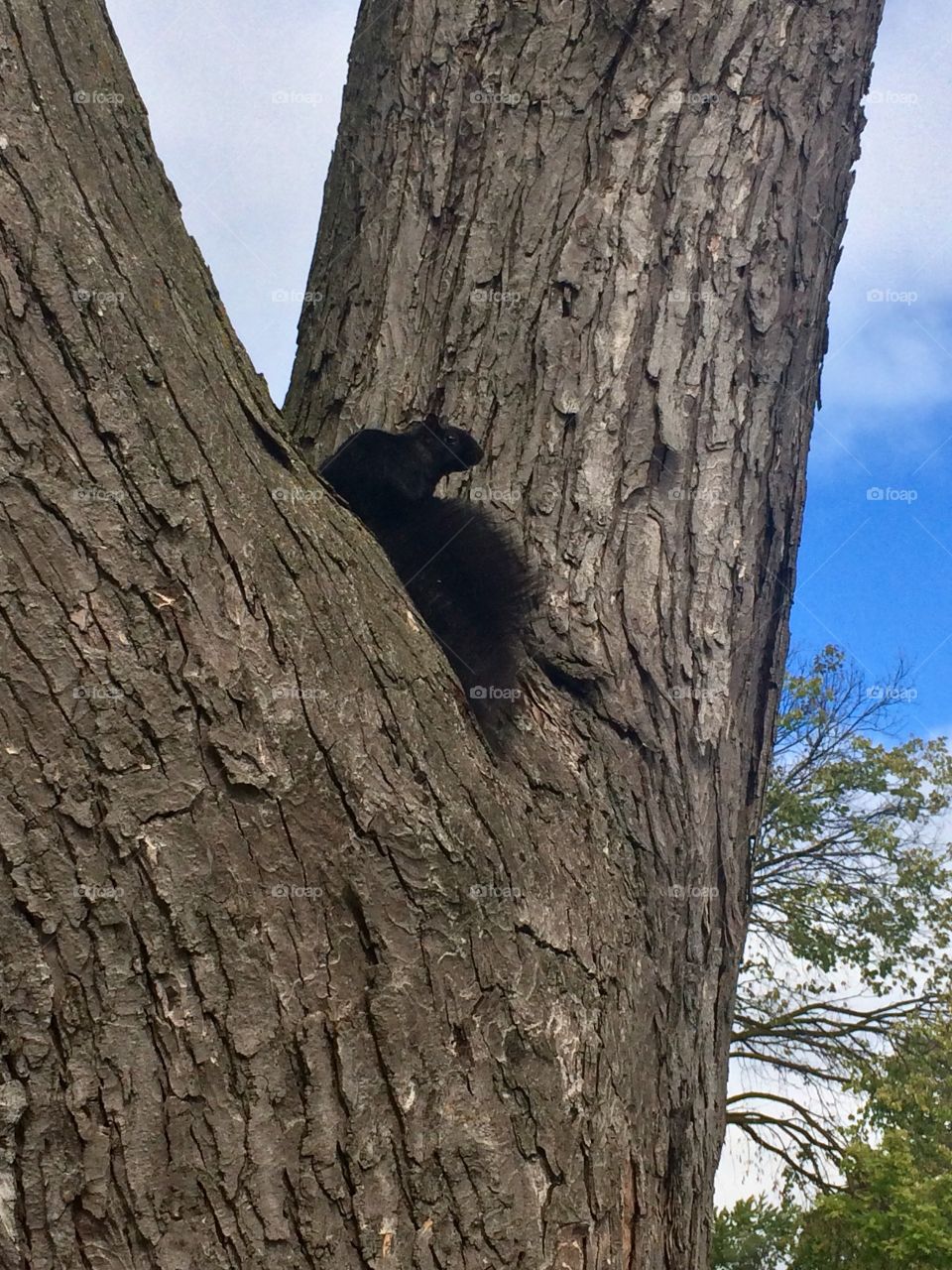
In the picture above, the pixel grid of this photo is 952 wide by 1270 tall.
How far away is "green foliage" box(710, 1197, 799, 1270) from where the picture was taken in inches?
541

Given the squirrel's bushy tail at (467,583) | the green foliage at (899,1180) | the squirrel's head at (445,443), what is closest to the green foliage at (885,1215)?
the green foliage at (899,1180)

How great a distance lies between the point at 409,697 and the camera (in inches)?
72.6

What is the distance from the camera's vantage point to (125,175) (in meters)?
1.86

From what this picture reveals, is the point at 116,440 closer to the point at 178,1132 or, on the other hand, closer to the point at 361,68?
the point at 178,1132

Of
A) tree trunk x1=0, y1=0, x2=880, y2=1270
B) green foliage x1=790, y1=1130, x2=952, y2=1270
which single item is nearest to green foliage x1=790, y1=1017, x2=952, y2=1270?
green foliage x1=790, y1=1130, x2=952, y2=1270

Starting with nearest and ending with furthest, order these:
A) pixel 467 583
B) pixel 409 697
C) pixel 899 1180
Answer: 1. pixel 409 697
2. pixel 467 583
3. pixel 899 1180

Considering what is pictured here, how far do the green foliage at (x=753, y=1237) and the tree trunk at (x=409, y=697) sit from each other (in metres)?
13.2

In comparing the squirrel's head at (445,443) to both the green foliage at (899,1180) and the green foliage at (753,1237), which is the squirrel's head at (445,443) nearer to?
the green foliage at (899,1180)

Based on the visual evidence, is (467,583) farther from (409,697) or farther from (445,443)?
(409,697)

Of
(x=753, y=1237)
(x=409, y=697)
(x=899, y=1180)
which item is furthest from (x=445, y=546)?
(x=753, y=1237)

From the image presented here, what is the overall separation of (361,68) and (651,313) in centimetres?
109

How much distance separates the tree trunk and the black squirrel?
3.0 inches

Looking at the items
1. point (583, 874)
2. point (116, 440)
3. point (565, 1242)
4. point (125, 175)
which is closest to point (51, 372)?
point (116, 440)

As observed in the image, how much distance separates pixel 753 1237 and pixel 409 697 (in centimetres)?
1432
